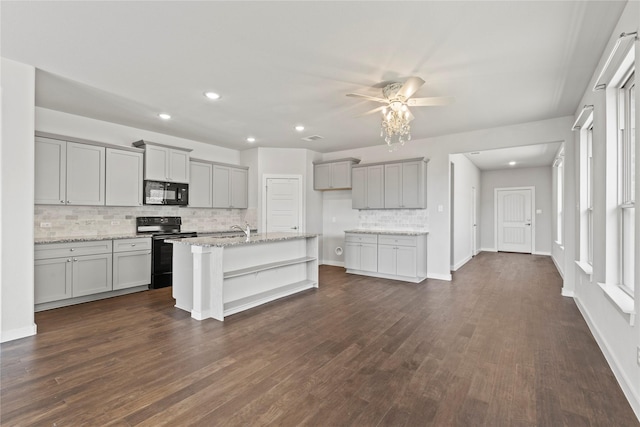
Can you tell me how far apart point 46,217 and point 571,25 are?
247 inches

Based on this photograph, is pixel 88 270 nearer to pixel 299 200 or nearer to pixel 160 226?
pixel 160 226

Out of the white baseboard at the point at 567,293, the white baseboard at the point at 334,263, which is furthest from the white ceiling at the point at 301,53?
the white baseboard at the point at 334,263

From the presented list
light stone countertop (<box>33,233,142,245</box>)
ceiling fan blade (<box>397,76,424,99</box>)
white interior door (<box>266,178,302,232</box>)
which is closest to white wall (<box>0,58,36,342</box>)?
light stone countertop (<box>33,233,142,245</box>)

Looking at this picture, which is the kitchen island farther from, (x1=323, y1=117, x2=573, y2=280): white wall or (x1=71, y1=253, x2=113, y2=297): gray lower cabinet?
(x1=323, y1=117, x2=573, y2=280): white wall

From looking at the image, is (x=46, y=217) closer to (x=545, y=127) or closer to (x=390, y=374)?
(x=390, y=374)

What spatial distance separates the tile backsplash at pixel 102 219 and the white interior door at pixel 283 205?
1.14 m

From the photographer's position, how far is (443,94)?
364 centimetres

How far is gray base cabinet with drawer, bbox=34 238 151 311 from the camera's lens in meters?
3.80

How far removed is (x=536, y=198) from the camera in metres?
9.16

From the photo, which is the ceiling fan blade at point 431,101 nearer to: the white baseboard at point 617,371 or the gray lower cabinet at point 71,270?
the white baseboard at point 617,371

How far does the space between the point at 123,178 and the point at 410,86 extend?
4443mm

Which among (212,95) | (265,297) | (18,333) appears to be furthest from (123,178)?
(265,297)

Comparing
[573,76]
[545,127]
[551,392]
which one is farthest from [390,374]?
[545,127]

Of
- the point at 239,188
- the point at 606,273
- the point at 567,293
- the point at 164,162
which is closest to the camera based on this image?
the point at 606,273
